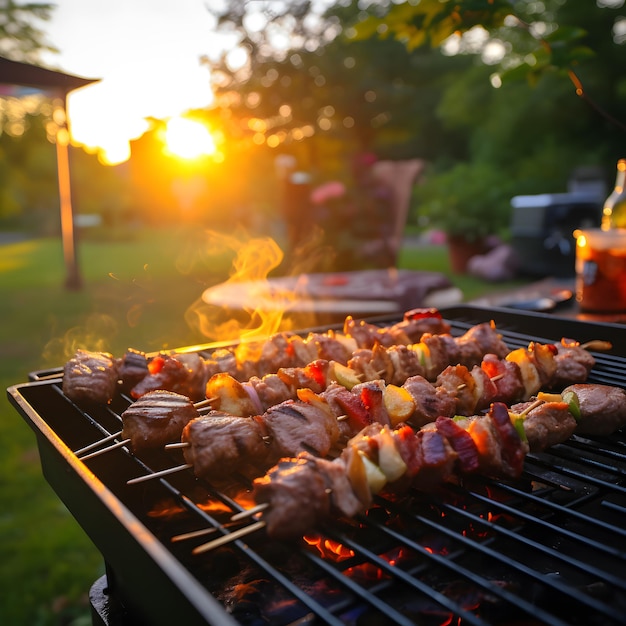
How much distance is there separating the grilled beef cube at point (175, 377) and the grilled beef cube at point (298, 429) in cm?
71

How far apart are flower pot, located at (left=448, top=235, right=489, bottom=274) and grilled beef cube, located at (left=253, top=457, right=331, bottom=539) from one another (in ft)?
47.7

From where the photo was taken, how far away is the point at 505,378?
244 cm

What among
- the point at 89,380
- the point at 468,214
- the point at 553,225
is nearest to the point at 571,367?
the point at 89,380

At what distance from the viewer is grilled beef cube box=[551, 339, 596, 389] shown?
2.61m

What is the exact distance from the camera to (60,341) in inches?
380

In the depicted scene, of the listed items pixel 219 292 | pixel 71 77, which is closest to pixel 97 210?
pixel 219 292

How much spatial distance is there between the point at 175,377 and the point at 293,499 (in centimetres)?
117

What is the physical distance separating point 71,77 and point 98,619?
87.5 inches

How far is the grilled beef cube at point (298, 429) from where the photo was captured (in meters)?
1.83

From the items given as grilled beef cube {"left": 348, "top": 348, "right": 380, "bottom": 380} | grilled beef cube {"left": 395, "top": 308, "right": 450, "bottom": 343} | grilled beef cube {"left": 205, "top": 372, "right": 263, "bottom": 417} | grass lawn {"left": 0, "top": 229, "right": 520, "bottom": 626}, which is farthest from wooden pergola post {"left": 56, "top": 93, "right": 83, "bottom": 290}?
grilled beef cube {"left": 205, "top": 372, "right": 263, "bottom": 417}

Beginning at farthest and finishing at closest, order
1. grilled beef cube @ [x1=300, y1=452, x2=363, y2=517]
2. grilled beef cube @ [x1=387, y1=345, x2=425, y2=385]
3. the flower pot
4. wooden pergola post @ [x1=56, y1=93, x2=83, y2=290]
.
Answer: the flower pot < wooden pergola post @ [x1=56, y1=93, x2=83, y2=290] < grilled beef cube @ [x1=387, y1=345, x2=425, y2=385] < grilled beef cube @ [x1=300, y1=452, x2=363, y2=517]

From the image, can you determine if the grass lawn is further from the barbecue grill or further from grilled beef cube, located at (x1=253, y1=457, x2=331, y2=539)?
grilled beef cube, located at (x1=253, y1=457, x2=331, y2=539)

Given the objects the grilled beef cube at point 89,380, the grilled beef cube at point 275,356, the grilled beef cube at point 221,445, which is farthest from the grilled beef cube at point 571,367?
the grilled beef cube at point 89,380

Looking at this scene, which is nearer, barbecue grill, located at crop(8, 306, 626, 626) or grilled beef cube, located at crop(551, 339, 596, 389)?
barbecue grill, located at crop(8, 306, 626, 626)
